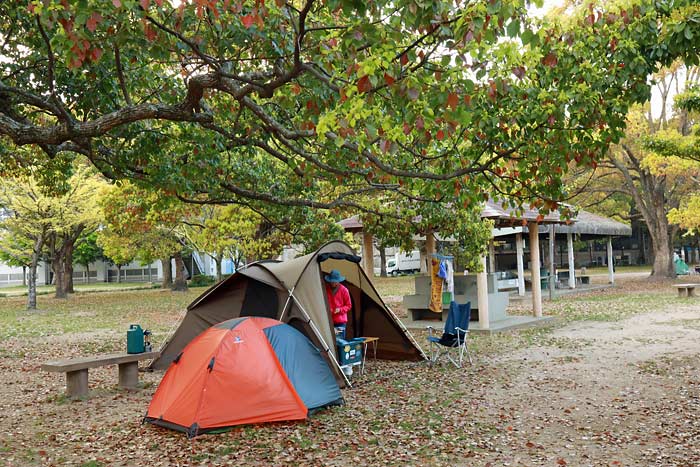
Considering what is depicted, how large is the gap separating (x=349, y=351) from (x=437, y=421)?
221 cm

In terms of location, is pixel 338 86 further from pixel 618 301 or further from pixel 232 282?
pixel 618 301

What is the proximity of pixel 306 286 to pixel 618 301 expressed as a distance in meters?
13.7

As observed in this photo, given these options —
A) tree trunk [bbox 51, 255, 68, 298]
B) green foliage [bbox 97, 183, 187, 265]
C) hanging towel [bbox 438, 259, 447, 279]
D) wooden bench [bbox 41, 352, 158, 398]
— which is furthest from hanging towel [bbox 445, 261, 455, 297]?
tree trunk [bbox 51, 255, 68, 298]

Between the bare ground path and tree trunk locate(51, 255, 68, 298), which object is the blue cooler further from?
tree trunk locate(51, 255, 68, 298)

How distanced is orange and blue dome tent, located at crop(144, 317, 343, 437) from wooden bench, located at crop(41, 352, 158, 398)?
1572 millimetres

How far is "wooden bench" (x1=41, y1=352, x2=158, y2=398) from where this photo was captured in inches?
296

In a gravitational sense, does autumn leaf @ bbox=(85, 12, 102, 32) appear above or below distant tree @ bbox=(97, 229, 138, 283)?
above

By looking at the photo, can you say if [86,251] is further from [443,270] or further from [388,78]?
[388,78]

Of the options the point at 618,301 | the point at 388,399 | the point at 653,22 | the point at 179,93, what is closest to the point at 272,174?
the point at 179,93

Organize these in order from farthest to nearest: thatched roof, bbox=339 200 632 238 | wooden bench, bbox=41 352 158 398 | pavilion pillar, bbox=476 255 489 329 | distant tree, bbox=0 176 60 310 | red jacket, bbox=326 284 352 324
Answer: distant tree, bbox=0 176 60 310, thatched roof, bbox=339 200 632 238, pavilion pillar, bbox=476 255 489 329, red jacket, bbox=326 284 352 324, wooden bench, bbox=41 352 158 398

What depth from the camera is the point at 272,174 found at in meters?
13.4

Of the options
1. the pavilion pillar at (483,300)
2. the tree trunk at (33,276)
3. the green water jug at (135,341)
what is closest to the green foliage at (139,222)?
the tree trunk at (33,276)

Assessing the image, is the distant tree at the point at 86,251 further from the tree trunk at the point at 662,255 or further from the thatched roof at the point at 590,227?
the tree trunk at the point at 662,255

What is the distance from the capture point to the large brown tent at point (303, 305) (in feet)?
27.0
